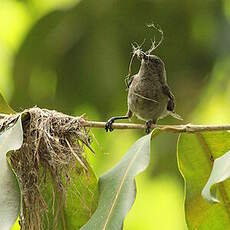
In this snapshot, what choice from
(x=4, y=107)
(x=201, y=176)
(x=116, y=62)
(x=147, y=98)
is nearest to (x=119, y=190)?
(x=201, y=176)

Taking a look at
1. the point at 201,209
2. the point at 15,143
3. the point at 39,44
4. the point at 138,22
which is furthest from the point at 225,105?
the point at 15,143

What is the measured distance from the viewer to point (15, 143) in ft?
9.09

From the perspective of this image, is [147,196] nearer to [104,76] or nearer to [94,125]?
[104,76]

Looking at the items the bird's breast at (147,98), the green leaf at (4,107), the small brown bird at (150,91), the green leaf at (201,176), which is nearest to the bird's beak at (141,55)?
the small brown bird at (150,91)

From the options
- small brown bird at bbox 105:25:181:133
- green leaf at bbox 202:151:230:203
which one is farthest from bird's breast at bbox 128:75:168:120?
green leaf at bbox 202:151:230:203

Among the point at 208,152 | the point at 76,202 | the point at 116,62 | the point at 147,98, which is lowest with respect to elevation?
the point at 116,62

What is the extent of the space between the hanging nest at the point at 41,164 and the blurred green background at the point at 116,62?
2.60 m

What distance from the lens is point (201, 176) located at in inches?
125

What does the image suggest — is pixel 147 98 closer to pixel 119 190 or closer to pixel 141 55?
pixel 141 55

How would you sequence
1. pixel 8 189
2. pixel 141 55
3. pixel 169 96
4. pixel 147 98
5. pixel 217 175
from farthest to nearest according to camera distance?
1. pixel 169 96
2. pixel 147 98
3. pixel 141 55
4. pixel 8 189
5. pixel 217 175

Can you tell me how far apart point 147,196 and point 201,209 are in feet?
10.8

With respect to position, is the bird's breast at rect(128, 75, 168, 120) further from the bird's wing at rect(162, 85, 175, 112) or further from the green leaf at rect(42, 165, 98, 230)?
the green leaf at rect(42, 165, 98, 230)

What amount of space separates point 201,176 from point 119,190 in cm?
51

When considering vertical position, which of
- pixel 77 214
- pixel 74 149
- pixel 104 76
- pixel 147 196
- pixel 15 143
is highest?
pixel 15 143
